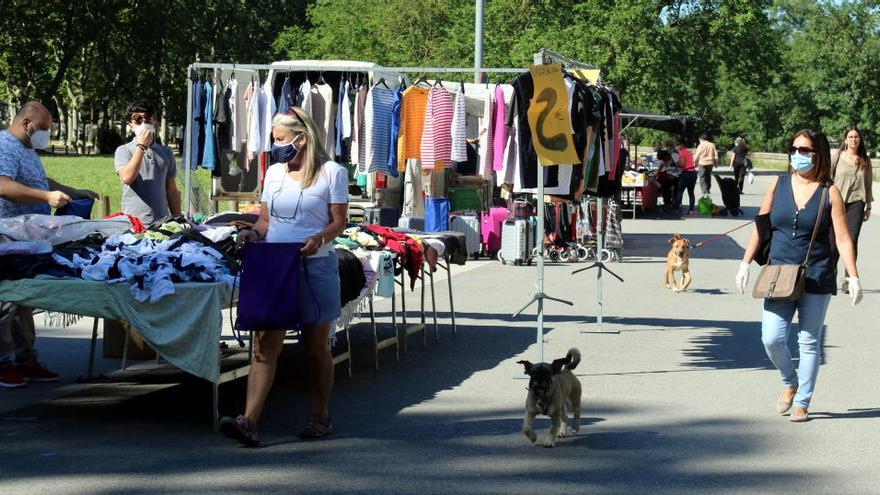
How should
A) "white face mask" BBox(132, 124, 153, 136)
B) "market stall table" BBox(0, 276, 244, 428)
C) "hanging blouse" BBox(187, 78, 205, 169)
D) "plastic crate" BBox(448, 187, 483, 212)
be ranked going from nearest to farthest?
"market stall table" BBox(0, 276, 244, 428), "white face mask" BBox(132, 124, 153, 136), "hanging blouse" BBox(187, 78, 205, 169), "plastic crate" BBox(448, 187, 483, 212)

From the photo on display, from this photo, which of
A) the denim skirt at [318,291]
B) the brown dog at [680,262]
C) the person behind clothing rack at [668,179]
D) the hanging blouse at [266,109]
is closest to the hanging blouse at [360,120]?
the hanging blouse at [266,109]

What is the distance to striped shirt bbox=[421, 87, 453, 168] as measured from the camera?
15.4 meters

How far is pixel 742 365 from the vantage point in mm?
10867

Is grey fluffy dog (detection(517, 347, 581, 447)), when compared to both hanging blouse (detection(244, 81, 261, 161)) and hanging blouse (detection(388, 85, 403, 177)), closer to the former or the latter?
hanging blouse (detection(244, 81, 261, 161))

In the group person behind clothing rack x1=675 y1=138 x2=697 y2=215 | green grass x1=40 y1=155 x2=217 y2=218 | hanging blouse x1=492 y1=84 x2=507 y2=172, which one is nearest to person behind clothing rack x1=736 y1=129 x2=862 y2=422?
hanging blouse x1=492 y1=84 x2=507 y2=172

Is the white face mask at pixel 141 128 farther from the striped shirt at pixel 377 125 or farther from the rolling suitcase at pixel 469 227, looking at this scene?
the rolling suitcase at pixel 469 227

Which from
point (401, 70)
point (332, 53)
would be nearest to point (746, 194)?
point (332, 53)

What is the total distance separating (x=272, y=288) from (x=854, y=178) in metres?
9.05

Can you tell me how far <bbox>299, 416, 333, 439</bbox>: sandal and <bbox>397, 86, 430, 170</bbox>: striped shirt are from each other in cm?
772

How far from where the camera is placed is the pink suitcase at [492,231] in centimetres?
2102

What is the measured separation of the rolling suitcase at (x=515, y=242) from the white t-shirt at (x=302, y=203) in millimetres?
12212

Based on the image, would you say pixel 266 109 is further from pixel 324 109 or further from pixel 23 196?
pixel 23 196

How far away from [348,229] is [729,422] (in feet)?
12.3

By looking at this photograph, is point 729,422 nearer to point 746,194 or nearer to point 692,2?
point 692,2
